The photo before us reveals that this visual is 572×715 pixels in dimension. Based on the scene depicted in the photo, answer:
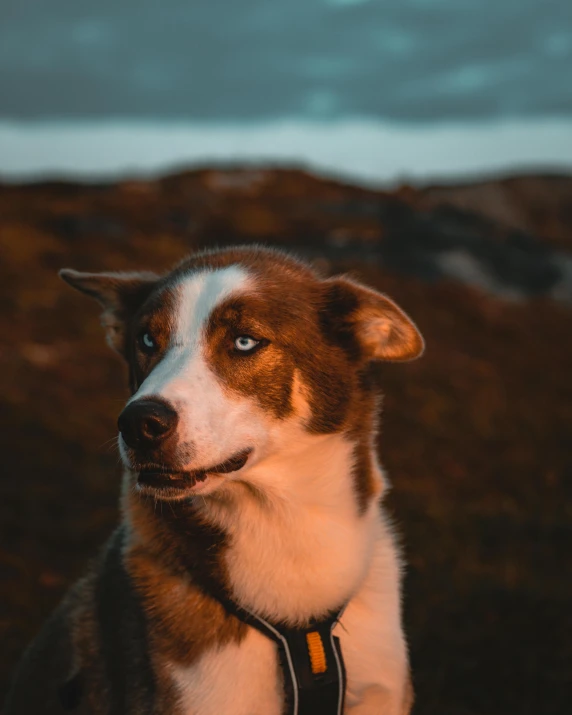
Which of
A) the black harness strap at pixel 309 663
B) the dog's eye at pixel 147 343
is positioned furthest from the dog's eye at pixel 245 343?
the black harness strap at pixel 309 663

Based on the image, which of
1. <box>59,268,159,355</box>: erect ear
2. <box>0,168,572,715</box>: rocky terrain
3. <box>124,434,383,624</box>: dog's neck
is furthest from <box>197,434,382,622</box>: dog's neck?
<box>0,168,572,715</box>: rocky terrain

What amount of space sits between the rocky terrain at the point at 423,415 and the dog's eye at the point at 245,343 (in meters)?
1.84

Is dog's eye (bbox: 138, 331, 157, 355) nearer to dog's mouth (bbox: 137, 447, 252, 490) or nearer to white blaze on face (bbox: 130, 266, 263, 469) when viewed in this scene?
white blaze on face (bbox: 130, 266, 263, 469)

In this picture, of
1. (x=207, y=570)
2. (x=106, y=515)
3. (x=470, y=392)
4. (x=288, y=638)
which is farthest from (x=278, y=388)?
(x=470, y=392)

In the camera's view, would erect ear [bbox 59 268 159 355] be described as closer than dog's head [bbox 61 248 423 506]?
No

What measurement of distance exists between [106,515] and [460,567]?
2883 millimetres

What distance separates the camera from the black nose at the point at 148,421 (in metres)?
2.43

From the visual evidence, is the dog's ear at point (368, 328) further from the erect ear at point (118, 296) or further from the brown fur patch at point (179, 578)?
the brown fur patch at point (179, 578)

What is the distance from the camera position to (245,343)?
2.92 meters

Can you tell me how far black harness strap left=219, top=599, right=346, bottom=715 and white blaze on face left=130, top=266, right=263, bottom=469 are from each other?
26.5 inches

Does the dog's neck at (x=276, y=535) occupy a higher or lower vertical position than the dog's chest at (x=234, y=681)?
higher

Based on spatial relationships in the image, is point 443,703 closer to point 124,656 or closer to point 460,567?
point 460,567

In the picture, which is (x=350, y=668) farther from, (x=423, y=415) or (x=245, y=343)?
(x=423, y=415)

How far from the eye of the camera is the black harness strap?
2.65 m
